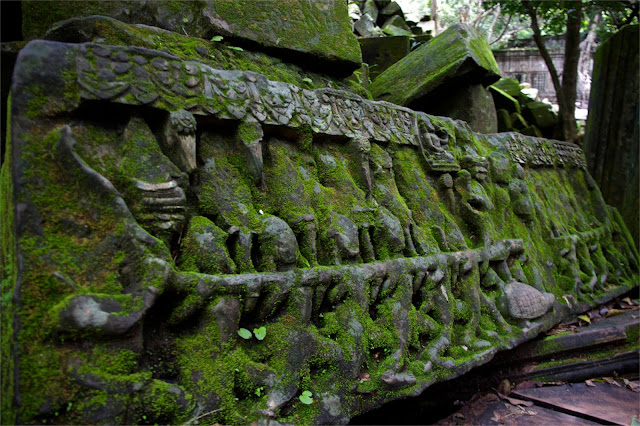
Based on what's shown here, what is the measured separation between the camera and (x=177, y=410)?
2066 mm

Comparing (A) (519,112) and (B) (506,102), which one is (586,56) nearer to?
(A) (519,112)

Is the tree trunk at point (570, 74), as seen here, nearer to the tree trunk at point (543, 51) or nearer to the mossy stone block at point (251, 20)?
the tree trunk at point (543, 51)

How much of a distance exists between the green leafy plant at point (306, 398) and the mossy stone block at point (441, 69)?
4220 millimetres

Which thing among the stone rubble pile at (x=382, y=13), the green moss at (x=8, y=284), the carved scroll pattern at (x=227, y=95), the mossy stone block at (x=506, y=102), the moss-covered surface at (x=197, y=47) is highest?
the stone rubble pile at (x=382, y=13)

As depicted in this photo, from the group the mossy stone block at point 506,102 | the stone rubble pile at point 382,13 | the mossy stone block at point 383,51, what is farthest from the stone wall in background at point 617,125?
the stone rubble pile at point 382,13

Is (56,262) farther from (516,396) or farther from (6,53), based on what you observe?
(516,396)

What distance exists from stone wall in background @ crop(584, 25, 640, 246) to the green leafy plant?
697 cm

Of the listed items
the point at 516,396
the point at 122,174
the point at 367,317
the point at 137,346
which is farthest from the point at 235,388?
the point at 516,396

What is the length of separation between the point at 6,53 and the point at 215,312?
2.39 meters

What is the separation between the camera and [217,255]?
2393 millimetres

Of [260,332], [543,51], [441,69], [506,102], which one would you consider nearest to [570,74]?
[543,51]

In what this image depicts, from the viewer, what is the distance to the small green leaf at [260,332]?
2.44 m

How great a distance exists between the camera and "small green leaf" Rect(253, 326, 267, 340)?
2.44 meters

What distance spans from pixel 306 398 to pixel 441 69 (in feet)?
15.0
